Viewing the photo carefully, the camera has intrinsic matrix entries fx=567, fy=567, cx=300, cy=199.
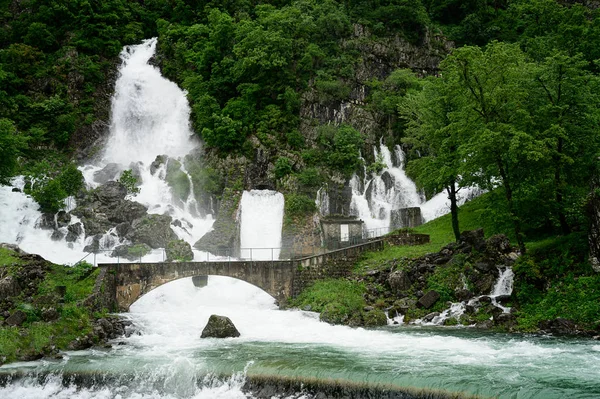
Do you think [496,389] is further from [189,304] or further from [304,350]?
[189,304]

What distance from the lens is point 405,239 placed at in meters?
43.3

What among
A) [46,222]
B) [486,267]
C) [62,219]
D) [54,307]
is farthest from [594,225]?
[46,222]

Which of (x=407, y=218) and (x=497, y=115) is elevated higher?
(x=497, y=115)

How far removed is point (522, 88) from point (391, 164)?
87.8 feet

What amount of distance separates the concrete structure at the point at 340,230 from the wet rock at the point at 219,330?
67.6 ft

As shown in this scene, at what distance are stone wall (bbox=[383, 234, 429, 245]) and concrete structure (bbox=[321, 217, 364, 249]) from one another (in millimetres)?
5191

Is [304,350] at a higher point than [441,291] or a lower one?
lower

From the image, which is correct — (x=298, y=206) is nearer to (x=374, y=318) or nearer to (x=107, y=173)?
(x=107, y=173)

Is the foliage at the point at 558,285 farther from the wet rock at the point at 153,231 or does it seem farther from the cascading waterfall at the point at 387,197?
the wet rock at the point at 153,231

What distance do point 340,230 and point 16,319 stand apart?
91.8 feet

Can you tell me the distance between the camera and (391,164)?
58188mm

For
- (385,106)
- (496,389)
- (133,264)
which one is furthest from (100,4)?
(496,389)

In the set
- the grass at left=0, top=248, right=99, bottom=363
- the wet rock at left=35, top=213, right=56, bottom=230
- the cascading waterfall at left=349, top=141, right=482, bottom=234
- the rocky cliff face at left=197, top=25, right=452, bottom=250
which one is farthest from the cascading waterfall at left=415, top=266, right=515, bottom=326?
the wet rock at left=35, top=213, right=56, bottom=230

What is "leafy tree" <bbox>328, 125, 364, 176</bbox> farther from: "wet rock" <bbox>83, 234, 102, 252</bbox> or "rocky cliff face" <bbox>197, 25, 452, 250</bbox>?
"wet rock" <bbox>83, 234, 102, 252</bbox>
